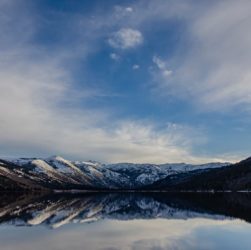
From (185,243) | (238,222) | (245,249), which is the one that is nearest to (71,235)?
(185,243)

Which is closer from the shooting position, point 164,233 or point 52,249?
point 52,249

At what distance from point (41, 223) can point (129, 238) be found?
906 inches

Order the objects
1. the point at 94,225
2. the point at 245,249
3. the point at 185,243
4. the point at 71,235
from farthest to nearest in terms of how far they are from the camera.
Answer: the point at 94,225
the point at 71,235
the point at 185,243
the point at 245,249

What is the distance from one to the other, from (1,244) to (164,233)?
1757cm

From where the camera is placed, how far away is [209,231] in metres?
53.5

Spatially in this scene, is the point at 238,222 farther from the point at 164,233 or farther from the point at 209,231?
the point at 164,233

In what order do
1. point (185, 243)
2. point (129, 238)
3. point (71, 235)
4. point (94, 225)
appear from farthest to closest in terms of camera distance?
point (94, 225)
point (71, 235)
point (129, 238)
point (185, 243)

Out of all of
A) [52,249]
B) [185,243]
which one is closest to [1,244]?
[52,249]

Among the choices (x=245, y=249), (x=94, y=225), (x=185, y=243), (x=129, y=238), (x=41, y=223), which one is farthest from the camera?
(x=41, y=223)

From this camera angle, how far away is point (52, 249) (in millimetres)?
39438

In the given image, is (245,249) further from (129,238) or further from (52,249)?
(52,249)

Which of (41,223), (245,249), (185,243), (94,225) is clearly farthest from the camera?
(41,223)

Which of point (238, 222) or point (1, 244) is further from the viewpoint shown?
point (238, 222)

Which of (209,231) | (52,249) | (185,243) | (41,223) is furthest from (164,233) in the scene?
(41,223)
